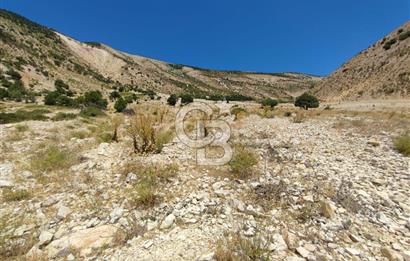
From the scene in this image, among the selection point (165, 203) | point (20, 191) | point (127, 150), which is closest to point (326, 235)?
point (165, 203)

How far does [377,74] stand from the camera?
125 ft

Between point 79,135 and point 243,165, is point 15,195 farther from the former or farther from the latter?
point 79,135

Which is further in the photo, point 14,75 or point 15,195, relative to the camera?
point 14,75

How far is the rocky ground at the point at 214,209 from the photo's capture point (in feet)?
11.6

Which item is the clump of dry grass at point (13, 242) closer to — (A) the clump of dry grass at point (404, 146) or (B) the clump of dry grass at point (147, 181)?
(B) the clump of dry grass at point (147, 181)

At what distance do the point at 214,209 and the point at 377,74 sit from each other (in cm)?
4404

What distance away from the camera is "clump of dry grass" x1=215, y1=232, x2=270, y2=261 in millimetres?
3238

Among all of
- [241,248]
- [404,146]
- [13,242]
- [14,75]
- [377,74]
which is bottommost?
[13,242]

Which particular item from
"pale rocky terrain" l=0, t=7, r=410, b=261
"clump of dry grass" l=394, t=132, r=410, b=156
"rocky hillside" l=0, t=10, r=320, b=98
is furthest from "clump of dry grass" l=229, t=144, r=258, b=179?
"rocky hillside" l=0, t=10, r=320, b=98

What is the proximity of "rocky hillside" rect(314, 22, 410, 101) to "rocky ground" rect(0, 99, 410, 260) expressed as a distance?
32.2 metres

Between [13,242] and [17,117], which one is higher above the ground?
[17,117]

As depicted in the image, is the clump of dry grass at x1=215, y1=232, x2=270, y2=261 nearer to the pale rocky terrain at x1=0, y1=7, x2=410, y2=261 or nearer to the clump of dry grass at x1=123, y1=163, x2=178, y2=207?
the pale rocky terrain at x1=0, y1=7, x2=410, y2=261

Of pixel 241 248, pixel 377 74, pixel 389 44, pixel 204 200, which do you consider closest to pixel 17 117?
pixel 204 200

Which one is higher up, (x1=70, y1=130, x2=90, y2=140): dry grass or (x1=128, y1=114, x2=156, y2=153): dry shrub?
(x1=128, y1=114, x2=156, y2=153): dry shrub
